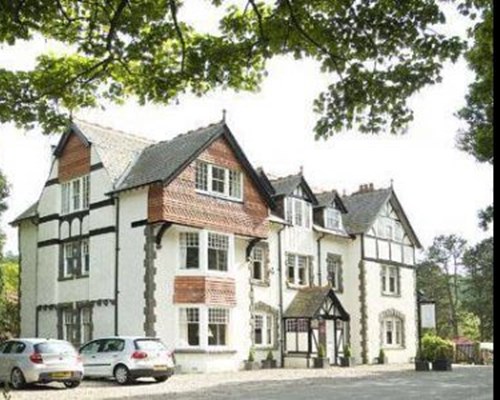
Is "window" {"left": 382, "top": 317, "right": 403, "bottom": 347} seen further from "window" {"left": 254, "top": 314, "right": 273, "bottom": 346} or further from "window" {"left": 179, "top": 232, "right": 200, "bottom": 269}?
"window" {"left": 179, "top": 232, "right": 200, "bottom": 269}

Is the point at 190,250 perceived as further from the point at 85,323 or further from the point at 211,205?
the point at 85,323

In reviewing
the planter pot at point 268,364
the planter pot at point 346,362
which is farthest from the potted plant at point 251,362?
the planter pot at point 346,362

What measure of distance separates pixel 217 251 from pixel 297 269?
7.32m

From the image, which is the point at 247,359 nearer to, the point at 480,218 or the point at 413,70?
the point at 480,218

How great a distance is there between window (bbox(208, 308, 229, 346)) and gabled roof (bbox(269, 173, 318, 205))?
7.67 metres

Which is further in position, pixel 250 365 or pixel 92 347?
pixel 250 365

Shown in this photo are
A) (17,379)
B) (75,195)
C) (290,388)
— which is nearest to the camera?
(290,388)

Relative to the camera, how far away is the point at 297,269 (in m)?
38.2

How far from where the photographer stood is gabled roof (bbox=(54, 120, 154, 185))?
3297 centimetres

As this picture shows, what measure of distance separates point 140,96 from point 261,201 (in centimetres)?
2283

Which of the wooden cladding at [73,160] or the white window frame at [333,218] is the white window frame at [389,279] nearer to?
the white window frame at [333,218]

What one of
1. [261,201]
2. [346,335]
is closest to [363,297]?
[346,335]

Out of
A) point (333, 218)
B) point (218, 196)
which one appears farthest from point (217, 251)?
point (333, 218)

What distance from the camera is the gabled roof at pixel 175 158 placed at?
30.8 meters
